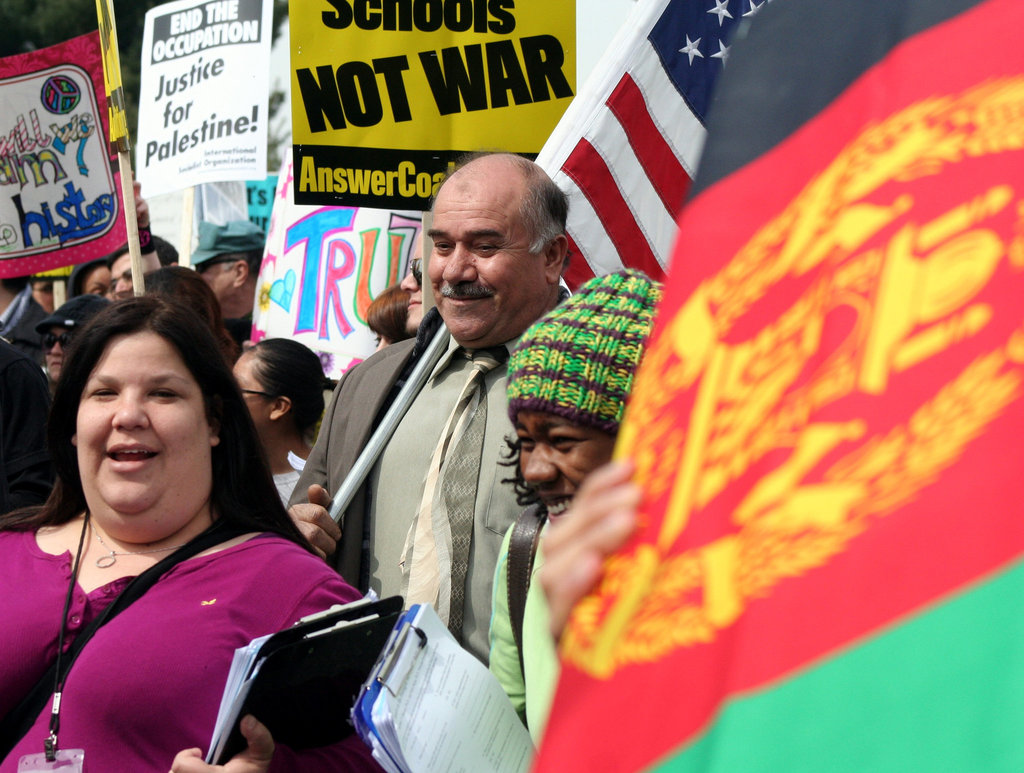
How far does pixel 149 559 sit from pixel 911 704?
2307 mm

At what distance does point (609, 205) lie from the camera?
13.4ft

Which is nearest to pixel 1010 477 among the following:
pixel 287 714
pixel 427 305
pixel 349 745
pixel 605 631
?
pixel 605 631

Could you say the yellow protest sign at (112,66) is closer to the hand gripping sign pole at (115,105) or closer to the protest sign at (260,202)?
the hand gripping sign pole at (115,105)

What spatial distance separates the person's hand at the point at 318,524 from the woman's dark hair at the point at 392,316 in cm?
189

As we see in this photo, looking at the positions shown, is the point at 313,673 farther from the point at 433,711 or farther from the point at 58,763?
the point at 58,763

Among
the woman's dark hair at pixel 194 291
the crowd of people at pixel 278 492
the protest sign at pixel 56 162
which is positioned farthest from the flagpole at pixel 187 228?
the crowd of people at pixel 278 492

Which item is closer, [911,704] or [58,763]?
[911,704]

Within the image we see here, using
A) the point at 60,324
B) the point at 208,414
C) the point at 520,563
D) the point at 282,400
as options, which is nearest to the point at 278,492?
the point at 208,414

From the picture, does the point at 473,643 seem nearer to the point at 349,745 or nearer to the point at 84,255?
the point at 349,745

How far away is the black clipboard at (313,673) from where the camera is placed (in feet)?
7.14

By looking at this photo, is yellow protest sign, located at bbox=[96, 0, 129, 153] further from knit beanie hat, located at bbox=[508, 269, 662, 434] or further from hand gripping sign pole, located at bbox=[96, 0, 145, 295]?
knit beanie hat, located at bbox=[508, 269, 662, 434]

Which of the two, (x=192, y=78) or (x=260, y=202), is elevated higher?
(x=192, y=78)

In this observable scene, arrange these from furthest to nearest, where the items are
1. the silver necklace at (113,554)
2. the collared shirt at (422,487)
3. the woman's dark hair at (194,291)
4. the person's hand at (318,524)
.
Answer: the woman's dark hair at (194,291) → the person's hand at (318,524) → the collared shirt at (422,487) → the silver necklace at (113,554)

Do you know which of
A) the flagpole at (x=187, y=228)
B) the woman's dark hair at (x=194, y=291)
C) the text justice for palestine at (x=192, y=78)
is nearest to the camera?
the woman's dark hair at (x=194, y=291)
